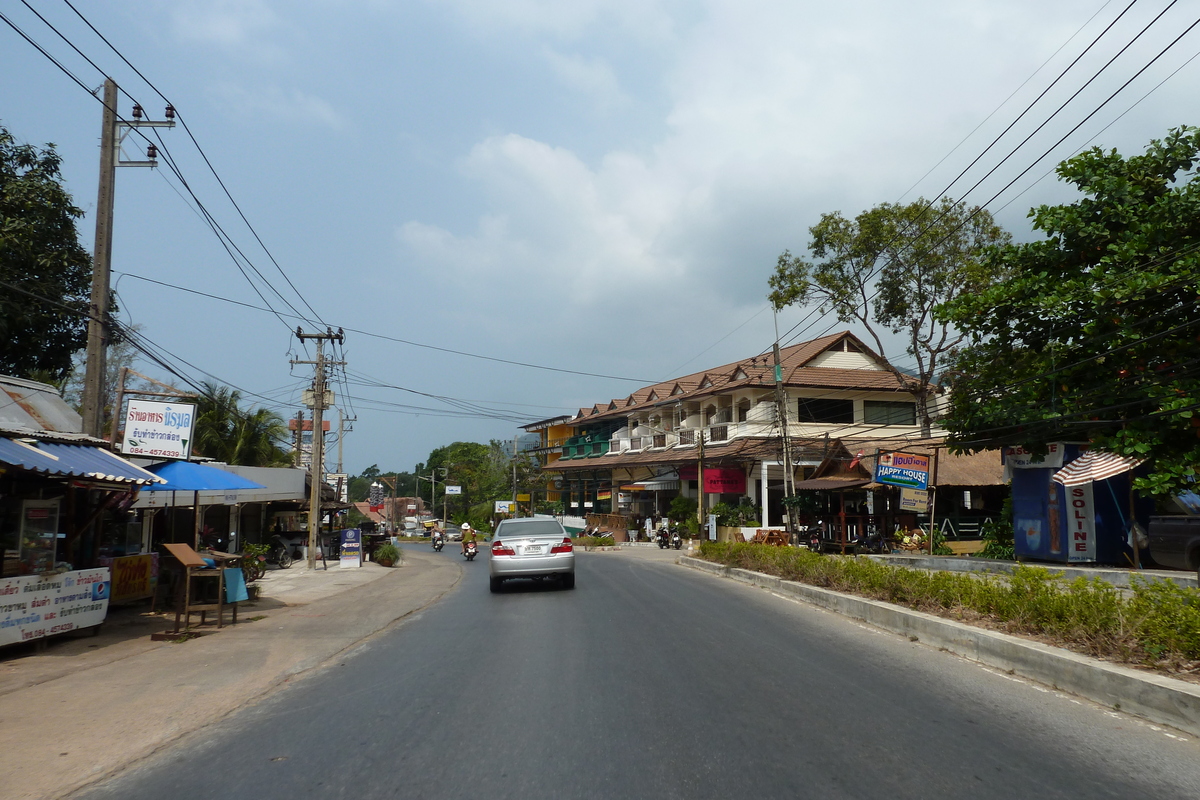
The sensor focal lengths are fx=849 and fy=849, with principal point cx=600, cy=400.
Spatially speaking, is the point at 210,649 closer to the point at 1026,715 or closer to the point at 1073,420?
the point at 1026,715

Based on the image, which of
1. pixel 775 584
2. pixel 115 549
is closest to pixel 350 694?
pixel 775 584

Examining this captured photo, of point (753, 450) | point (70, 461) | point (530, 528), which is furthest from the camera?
point (753, 450)

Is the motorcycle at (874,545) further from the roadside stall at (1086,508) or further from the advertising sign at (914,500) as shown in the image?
the roadside stall at (1086,508)

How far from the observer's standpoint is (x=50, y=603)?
10352 mm

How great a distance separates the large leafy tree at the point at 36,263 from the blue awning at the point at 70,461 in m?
10.4

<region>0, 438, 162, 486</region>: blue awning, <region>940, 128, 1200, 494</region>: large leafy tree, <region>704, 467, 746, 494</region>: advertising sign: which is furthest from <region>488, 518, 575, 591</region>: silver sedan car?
<region>704, 467, 746, 494</region>: advertising sign

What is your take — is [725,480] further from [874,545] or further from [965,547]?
[965,547]

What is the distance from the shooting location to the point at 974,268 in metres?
30.0

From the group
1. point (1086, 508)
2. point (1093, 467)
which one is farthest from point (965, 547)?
point (1093, 467)

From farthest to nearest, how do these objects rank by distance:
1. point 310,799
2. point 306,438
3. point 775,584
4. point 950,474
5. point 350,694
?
point 306,438 → point 950,474 → point 775,584 → point 350,694 → point 310,799

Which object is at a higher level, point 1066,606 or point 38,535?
Answer: point 38,535

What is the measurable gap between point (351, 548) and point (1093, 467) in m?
22.9

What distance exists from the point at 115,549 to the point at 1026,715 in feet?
61.1

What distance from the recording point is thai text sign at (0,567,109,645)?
9.59m
